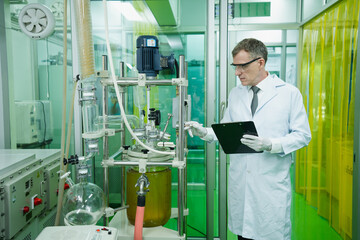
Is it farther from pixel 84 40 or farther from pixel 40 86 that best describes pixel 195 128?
pixel 40 86

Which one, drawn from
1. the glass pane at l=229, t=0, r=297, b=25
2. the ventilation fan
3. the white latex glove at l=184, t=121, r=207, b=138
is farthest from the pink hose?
the glass pane at l=229, t=0, r=297, b=25

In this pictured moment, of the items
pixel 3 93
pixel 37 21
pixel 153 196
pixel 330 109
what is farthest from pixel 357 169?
pixel 3 93

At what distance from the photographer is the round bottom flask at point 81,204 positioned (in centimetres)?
114

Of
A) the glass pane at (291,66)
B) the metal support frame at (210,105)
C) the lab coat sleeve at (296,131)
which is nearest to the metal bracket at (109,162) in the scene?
the lab coat sleeve at (296,131)

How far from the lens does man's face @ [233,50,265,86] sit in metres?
1.52

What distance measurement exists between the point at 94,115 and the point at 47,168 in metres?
0.52

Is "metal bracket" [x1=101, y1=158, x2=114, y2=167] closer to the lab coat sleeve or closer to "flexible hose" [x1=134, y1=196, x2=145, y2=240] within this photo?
"flexible hose" [x1=134, y1=196, x2=145, y2=240]

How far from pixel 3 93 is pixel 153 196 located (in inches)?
49.5

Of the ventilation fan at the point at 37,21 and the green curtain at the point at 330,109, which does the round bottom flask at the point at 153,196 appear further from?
the green curtain at the point at 330,109

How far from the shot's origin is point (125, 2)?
8.89 ft

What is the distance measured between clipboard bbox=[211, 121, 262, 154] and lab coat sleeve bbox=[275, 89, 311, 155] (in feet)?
0.55

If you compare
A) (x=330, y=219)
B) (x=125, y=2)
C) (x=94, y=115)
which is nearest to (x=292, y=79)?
(x=330, y=219)

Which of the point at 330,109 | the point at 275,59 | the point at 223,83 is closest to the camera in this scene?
the point at 223,83

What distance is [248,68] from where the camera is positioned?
5.03 feet
